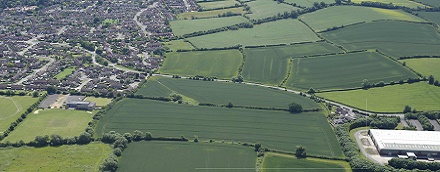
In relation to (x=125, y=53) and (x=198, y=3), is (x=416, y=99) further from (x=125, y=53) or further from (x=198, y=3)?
(x=198, y=3)

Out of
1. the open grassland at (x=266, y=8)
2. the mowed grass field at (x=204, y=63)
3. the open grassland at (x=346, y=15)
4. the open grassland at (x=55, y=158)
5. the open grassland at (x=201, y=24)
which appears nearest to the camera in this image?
the open grassland at (x=55, y=158)

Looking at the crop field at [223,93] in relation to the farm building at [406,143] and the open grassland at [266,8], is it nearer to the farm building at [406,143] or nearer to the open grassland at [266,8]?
the farm building at [406,143]

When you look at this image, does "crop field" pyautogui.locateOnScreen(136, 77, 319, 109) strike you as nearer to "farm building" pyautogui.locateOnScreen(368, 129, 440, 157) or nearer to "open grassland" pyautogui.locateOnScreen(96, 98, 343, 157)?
"open grassland" pyautogui.locateOnScreen(96, 98, 343, 157)

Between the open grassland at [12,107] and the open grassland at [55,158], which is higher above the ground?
the open grassland at [12,107]

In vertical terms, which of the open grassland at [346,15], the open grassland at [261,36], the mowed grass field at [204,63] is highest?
the open grassland at [346,15]

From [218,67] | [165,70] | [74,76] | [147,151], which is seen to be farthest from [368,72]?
[74,76]

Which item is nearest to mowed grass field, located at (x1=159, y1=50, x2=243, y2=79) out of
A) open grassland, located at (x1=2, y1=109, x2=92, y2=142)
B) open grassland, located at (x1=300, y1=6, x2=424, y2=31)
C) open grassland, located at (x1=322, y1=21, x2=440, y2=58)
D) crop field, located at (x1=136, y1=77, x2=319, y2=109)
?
crop field, located at (x1=136, y1=77, x2=319, y2=109)

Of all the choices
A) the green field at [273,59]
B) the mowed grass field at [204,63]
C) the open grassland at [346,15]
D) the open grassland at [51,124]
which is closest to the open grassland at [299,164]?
the green field at [273,59]
